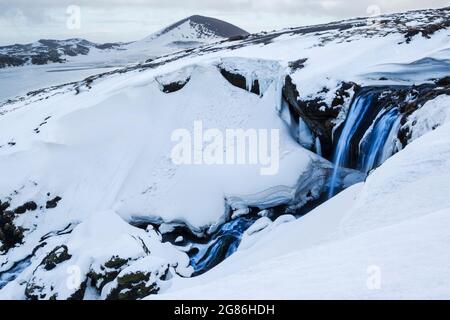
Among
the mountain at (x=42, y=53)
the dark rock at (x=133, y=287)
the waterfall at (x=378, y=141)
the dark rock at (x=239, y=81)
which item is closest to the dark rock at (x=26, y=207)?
the dark rock at (x=133, y=287)

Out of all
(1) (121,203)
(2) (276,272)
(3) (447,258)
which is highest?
(3) (447,258)

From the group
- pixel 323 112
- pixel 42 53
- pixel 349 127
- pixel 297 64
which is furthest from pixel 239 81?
pixel 42 53

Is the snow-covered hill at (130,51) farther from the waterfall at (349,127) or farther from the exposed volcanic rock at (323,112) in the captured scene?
the waterfall at (349,127)

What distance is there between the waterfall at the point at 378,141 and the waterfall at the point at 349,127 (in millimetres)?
921

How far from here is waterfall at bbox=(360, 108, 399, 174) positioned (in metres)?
14.2

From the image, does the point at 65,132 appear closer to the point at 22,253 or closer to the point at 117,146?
the point at 117,146

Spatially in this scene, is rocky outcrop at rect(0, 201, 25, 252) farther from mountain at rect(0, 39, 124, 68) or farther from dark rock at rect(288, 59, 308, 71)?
mountain at rect(0, 39, 124, 68)

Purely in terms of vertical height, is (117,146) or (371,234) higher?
(371,234)

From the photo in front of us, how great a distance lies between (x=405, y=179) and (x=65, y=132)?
1882 cm

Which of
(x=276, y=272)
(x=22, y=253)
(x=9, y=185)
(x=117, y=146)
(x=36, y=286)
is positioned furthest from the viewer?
(x=117, y=146)

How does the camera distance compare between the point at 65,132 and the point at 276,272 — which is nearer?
the point at 276,272

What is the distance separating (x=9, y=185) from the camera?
63.1ft

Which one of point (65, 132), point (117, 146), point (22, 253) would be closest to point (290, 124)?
point (117, 146)

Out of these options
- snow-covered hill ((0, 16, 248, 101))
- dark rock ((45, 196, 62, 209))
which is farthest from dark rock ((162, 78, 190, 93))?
snow-covered hill ((0, 16, 248, 101))
